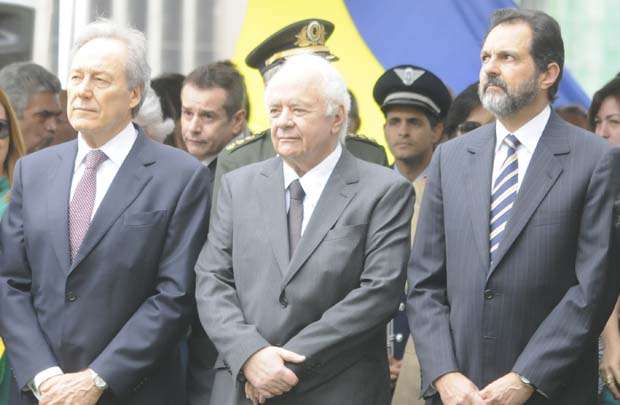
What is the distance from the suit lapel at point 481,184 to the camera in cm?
589

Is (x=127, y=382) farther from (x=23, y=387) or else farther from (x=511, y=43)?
(x=511, y=43)

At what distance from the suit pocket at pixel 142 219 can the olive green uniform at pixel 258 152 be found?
0.74 metres

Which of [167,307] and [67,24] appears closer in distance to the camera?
[167,307]

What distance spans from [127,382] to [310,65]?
4.92ft

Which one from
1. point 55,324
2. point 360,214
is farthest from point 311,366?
point 55,324

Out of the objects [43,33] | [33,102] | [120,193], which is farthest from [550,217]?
[43,33]

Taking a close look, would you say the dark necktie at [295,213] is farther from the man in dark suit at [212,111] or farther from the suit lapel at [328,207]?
the man in dark suit at [212,111]

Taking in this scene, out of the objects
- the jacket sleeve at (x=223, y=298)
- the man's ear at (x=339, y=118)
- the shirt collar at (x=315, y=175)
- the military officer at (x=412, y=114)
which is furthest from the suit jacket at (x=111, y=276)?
the military officer at (x=412, y=114)

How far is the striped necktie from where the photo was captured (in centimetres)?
590

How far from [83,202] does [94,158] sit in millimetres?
209

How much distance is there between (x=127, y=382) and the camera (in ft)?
19.7

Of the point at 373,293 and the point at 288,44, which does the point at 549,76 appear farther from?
the point at 288,44

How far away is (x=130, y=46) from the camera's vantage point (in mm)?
6359

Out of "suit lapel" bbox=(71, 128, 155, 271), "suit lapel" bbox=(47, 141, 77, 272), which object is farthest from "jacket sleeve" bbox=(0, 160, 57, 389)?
"suit lapel" bbox=(71, 128, 155, 271)
